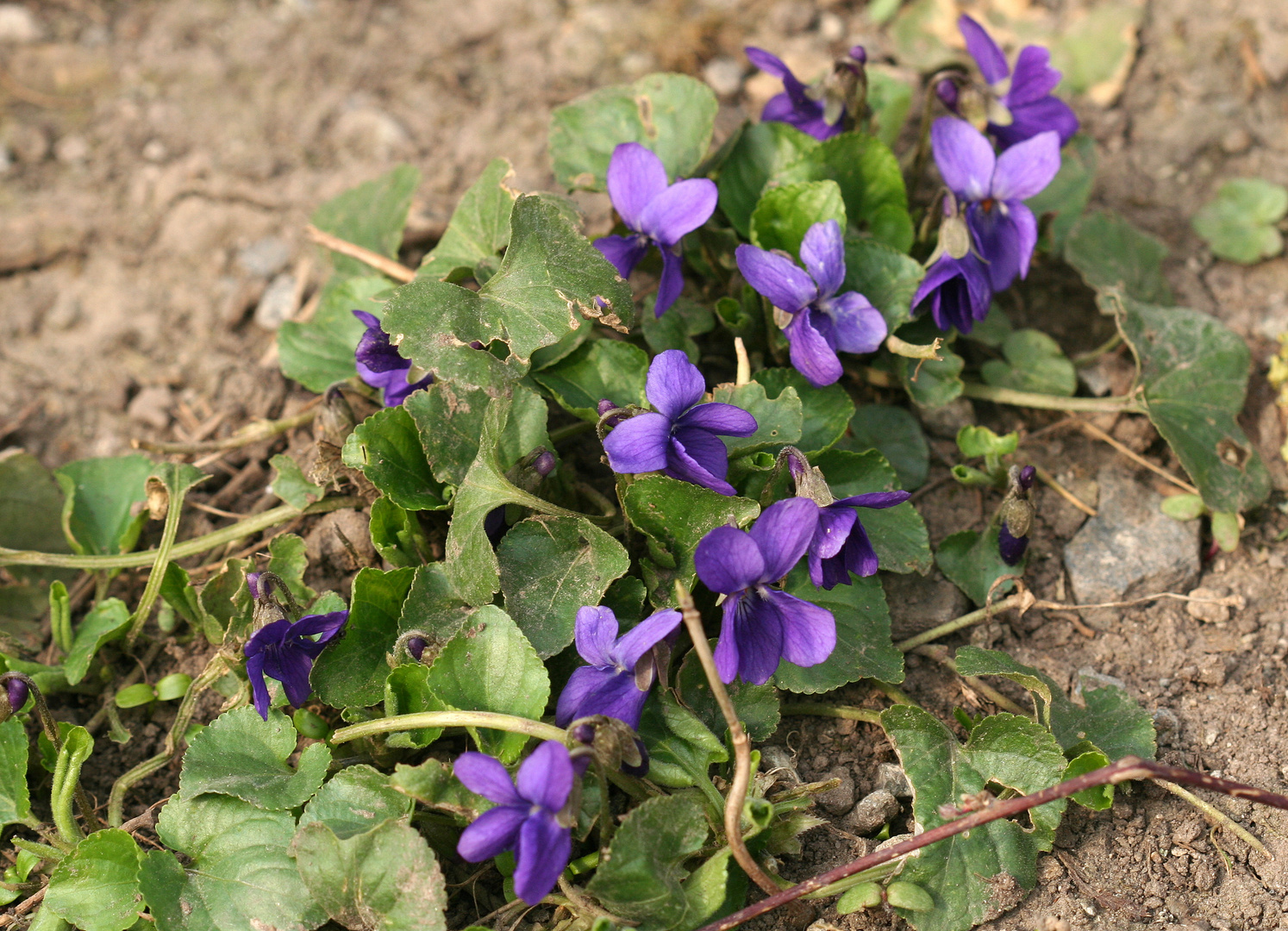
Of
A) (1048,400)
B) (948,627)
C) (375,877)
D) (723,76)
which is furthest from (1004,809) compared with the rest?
(723,76)

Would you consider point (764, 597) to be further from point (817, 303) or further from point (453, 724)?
point (817, 303)

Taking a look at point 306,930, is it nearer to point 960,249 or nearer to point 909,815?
point 909,815

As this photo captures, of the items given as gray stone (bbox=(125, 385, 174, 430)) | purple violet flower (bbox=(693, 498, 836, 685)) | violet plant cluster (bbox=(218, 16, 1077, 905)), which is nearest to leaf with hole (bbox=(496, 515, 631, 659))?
violet plant cluster (bbox=(218, 16, 1077, 905))

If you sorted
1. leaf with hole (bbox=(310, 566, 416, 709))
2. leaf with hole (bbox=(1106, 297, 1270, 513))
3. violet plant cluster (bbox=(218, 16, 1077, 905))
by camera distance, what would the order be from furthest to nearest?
leaf with hole (bbox=(1106, 297, 1270, 513)) < leaf with hole (bbox=(310, 566, 416, 709)) < violet plant cluster (bbox=(218, 16, 1077, 905))

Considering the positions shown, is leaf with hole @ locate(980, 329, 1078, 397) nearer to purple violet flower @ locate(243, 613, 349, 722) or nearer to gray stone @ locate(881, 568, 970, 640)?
gray stone @ locate(881, 568, 970, 640)

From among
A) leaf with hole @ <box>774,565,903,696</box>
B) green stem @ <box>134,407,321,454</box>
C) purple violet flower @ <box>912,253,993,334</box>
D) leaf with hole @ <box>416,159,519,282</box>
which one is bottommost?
leaf with hole @ <box>774,565,903,696</box>

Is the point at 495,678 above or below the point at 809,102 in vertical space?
below
